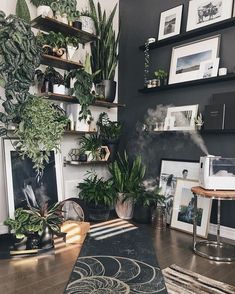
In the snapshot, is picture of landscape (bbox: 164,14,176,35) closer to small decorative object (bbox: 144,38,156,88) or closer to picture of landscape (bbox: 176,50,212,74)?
small decorative object (bbox: 144,38,156,88)

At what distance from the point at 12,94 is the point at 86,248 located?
160cm

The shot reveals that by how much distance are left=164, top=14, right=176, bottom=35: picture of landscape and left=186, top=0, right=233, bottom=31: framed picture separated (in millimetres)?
211

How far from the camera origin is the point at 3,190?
305cm

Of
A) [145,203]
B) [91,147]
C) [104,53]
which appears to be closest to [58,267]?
[145,203]

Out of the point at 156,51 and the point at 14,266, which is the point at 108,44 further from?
the point at 14,266

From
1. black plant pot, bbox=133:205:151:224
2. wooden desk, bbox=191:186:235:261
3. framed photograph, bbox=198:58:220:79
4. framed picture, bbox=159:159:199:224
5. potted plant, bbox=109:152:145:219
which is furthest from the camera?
potted plant, bbox=109:152:145:219

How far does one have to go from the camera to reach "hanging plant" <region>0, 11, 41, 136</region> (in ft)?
8.05

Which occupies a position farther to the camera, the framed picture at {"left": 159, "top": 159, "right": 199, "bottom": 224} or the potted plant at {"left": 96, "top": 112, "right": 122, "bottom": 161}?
the potted plant at {"left": 96, "top": 112, "right": 122, "bottom": 161}

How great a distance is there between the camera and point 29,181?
3.02 meters

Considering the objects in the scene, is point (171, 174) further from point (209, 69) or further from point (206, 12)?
point (206, 12)

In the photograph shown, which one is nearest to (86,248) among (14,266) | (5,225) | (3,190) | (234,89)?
(14,266)

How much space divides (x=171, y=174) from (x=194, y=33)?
1.68m

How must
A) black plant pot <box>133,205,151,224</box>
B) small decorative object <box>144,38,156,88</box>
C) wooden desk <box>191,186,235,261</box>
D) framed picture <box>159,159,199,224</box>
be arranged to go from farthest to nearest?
1. small decorative object <box>144,38,156,88</box>
2. black plant pot <box>133,205,151,224</box>
3. framed picture <box>159,159,199,224</box>
4. wooden desk <box>191,186,235,261</box>

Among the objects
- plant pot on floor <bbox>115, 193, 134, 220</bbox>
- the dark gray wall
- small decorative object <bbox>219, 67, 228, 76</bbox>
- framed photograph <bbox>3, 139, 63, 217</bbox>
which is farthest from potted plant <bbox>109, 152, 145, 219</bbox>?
small decorative object <bbox>219, 67, 228, 76</bbox>
